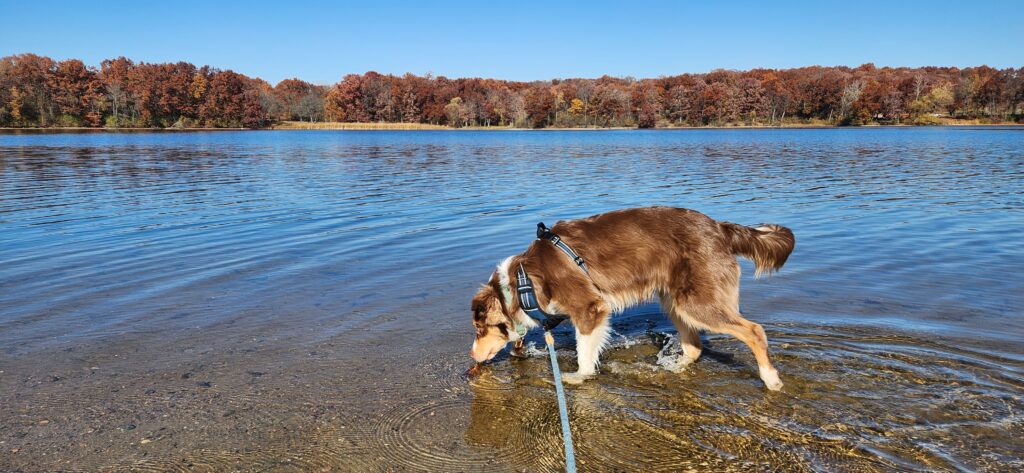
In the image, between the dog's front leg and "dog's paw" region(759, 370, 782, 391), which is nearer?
"dog's paw" region(759, 370, 782, 391)

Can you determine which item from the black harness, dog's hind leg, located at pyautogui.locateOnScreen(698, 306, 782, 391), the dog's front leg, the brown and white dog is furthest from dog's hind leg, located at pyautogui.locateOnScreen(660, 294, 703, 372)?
the black harness

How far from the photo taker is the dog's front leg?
6000 mm

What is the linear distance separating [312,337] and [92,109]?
510 feet

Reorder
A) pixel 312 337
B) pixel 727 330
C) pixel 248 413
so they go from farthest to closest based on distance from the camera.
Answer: pixel 312 337 → pixel 727 330 → pixel 248 413

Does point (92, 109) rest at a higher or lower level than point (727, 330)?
higher

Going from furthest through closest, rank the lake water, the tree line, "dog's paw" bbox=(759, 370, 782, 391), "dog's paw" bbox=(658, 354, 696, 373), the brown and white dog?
the tree line
"dog's paw" bbox=(658, 354, 696, 373)
the brown and white dog
"dog's paw" bbox=(759, 370, 782, 391)
the lake water

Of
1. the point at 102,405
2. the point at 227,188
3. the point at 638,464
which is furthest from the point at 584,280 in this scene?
the point at 227,188

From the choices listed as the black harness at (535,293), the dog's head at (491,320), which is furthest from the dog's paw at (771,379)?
the dog's head at (491,320)

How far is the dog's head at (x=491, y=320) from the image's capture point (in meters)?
6.05

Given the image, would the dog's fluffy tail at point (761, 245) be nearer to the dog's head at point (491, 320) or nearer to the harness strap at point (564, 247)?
the harness strap at point (564, 247)

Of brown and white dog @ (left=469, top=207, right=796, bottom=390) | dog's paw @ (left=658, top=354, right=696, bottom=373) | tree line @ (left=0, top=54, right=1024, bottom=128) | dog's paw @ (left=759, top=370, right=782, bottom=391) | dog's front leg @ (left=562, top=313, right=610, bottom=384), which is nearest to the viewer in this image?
dog's paw @ (left=759, top=370, right=782, bottom=391)

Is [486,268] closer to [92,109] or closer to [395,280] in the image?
[395,280]

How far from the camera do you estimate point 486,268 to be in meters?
10.9

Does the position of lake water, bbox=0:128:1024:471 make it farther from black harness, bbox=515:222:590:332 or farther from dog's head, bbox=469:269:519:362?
black harness, bbox=515:222:590:332
